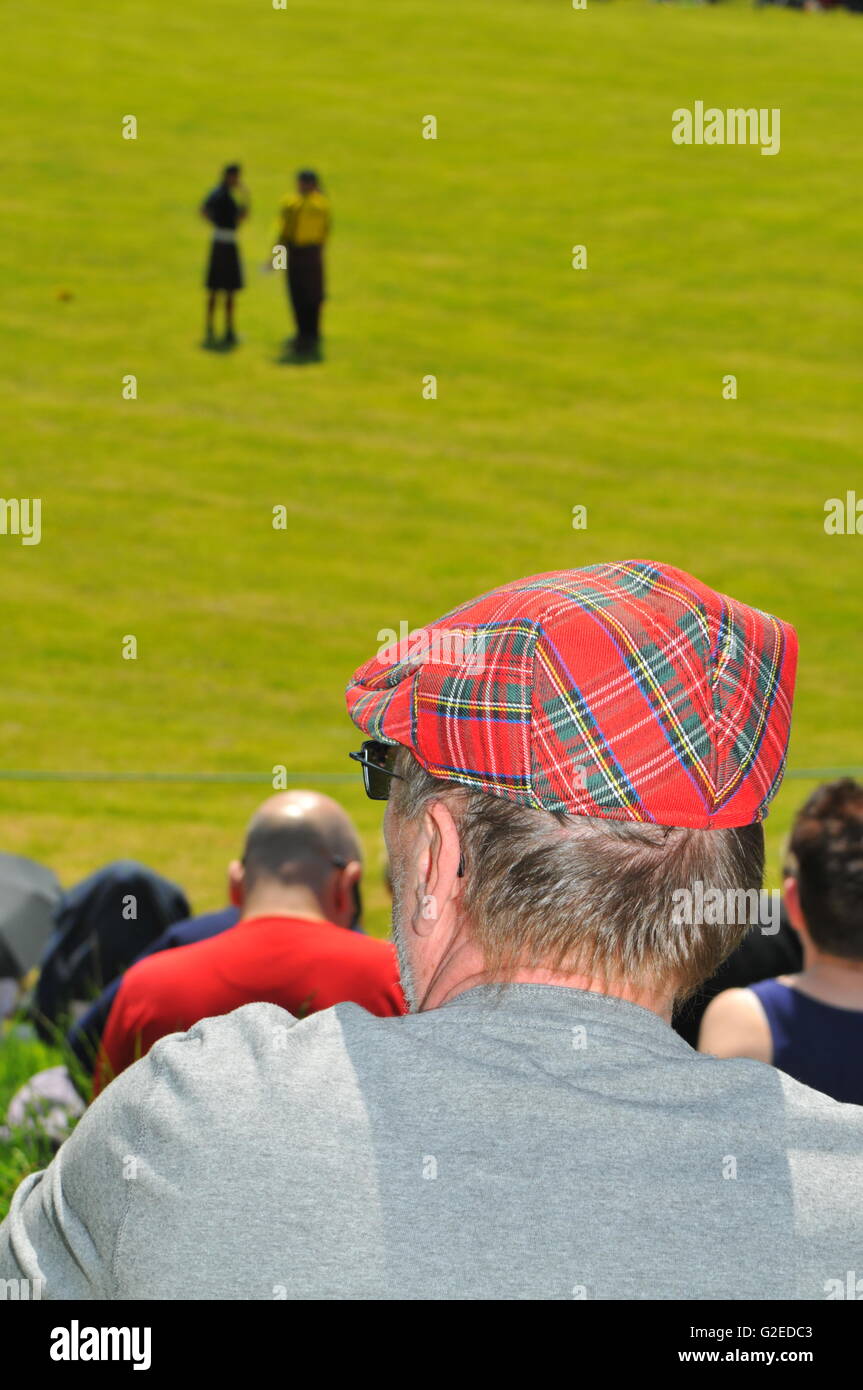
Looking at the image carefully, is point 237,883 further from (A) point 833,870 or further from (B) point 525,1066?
(B) point 525,1066

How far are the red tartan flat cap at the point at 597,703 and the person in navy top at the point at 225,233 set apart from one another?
1787 cm

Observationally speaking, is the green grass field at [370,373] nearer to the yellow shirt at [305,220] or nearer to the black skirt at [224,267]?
the black skirt at [224,267]

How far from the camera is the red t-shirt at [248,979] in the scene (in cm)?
395

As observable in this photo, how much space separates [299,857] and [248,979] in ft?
1.37

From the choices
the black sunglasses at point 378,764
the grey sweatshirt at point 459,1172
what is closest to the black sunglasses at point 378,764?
the black sunglasses at point 378,764

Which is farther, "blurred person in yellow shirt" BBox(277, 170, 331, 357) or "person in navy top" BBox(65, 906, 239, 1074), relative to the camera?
Answer: "blurred person in yellow shirt" BBox(277, 170, 331, 357)

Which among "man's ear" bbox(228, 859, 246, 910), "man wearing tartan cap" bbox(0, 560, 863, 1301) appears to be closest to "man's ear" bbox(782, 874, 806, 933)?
"man's ear" bbox(228, 859, 246, 910)

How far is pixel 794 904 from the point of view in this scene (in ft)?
Result: 13.2

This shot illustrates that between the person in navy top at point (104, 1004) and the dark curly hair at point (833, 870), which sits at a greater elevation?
the dark curly hair at point (833, 870)

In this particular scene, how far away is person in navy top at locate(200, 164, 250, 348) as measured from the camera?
1909cm

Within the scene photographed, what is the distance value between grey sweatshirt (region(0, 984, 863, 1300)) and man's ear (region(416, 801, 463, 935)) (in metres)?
0.14

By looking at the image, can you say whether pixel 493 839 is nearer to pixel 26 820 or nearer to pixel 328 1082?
pixel 328 1082

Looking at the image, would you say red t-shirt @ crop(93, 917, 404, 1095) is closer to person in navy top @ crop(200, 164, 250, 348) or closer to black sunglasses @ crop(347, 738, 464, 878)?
black sunglasses @ crop(347, 738, 464, 878)
